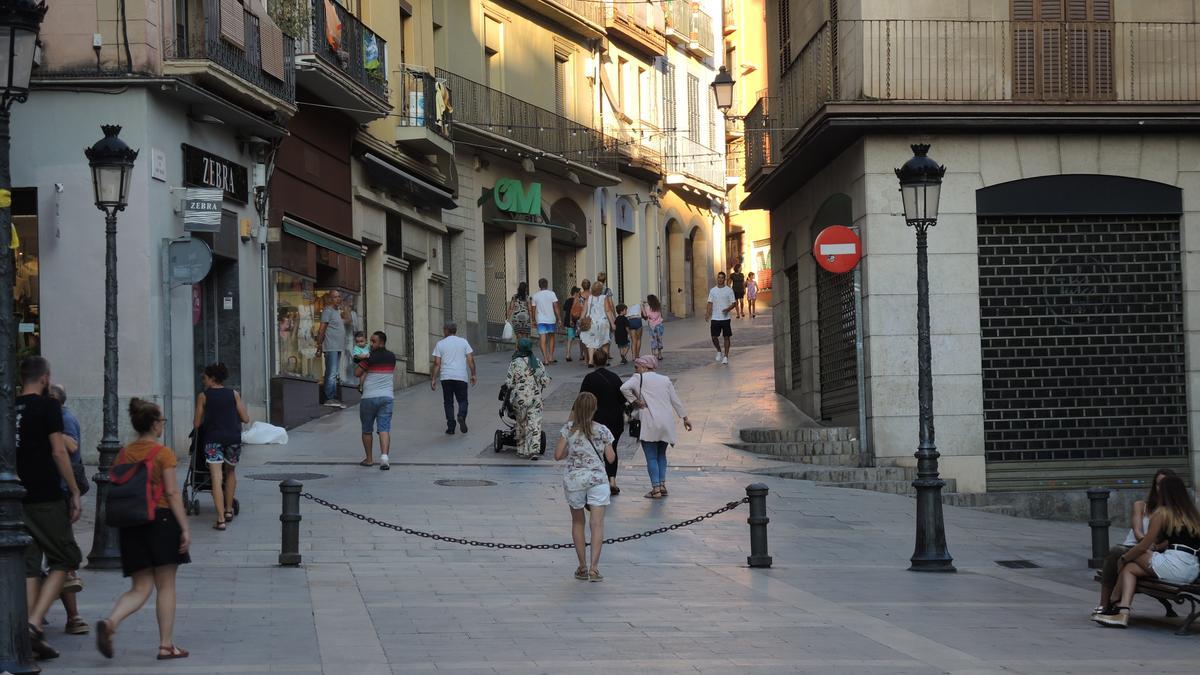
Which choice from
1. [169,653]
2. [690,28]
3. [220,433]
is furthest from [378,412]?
[690,28]

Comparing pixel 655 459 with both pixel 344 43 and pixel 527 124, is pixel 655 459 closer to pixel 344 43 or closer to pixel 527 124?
pixel 344 43

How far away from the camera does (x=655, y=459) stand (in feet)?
59.5

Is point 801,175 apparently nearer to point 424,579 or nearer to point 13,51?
point 424,579

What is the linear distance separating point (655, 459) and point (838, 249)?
13.6 ft

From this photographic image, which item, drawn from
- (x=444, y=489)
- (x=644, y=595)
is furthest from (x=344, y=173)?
(x=644, y=595)

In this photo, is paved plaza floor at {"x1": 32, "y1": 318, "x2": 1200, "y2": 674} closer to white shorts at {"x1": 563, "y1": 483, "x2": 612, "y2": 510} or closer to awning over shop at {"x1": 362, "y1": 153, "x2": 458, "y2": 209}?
white shorts at {"x1": 563, "y1": 483, "x2": 612, "y2": 510}

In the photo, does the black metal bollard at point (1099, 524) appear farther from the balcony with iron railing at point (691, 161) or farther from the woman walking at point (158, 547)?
the balcony with iron railing at point (691, 161)

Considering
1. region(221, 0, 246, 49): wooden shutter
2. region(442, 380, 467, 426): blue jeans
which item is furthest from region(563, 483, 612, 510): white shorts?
region(221, 0, 246, 49): wooden shutter

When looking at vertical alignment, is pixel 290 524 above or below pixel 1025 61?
below

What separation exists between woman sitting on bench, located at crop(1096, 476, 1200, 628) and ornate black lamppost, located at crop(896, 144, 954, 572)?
3055 mm

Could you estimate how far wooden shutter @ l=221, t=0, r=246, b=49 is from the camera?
23125mm

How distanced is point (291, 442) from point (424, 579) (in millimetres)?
10493

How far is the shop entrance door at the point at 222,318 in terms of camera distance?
79.5ft

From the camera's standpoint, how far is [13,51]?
8852 millimetres
